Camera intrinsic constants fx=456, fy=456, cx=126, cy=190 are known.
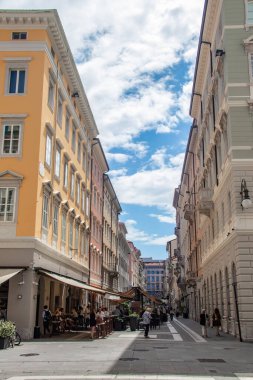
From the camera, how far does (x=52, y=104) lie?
1104 inches

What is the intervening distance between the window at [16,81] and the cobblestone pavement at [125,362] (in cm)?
1400

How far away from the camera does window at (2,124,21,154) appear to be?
971 inches

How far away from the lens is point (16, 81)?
85.3 feet

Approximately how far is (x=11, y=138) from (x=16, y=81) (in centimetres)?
357

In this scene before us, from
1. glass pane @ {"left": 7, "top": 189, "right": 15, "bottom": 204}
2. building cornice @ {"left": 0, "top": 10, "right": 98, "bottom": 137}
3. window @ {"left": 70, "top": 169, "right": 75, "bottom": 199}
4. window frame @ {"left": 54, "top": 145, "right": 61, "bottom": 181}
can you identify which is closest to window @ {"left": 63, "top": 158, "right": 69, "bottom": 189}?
window @ {"left": 70, "top": 169, "right": 75, "bottom": 199}

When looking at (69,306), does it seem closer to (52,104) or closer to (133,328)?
(133,328)

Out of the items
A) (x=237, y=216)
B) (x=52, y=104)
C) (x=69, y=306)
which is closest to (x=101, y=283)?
(x=69, y=306)

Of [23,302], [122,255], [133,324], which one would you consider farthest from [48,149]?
[122,255]

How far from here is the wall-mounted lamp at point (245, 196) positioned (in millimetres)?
22156

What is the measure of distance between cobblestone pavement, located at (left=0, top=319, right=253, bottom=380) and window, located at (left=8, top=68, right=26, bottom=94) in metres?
14.0

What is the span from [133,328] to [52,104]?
15849 millimetres

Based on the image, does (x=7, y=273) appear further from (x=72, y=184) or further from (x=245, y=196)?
(x=72, y=184)

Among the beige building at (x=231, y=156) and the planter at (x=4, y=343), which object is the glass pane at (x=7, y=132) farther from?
the beige building at (x=231, y=156)

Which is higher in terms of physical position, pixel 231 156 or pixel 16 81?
pixel 16 81
